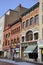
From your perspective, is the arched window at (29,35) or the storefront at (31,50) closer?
the storefront at (31,50)

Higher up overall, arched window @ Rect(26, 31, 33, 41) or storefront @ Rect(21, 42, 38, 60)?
arched window @ Rect(26, 31, 33, 41)

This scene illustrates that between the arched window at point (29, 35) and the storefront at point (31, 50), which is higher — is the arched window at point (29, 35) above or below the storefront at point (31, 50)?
above

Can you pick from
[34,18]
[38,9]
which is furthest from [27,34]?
[38,9]

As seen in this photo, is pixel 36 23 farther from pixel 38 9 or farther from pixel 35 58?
pixel 35 58

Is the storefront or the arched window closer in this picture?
the storefront

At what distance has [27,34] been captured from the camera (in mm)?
54938

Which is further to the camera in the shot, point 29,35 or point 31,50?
point 29,35

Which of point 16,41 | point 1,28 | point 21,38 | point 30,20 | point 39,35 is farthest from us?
point 1,28

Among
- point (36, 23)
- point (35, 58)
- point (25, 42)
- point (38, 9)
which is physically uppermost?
point (38, 9)

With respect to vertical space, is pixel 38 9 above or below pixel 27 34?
above

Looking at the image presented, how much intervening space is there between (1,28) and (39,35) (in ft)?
128

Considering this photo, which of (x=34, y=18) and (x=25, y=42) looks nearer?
(x=34, y=18)

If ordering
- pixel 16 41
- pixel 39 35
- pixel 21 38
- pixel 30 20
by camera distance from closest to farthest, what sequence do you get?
pixel 39 35, pixel 30 20, pixel 21 38, pixel 16 41

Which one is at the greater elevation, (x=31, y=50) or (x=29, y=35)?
(x=29, y=35)
